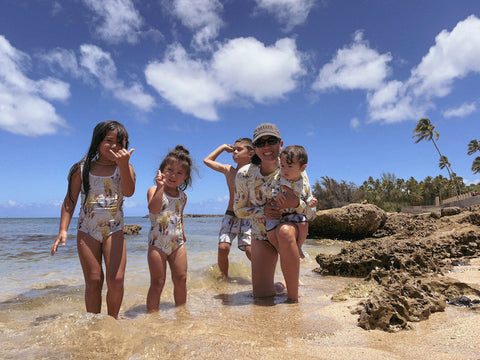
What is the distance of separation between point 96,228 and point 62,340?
100 centimetres

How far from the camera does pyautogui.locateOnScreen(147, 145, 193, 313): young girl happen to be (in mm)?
3053

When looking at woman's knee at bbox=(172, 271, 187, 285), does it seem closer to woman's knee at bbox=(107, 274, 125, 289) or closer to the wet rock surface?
woman's knee at bbox=(107, 274, 125, 289)

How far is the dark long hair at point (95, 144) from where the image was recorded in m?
2.84

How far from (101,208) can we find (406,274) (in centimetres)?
318

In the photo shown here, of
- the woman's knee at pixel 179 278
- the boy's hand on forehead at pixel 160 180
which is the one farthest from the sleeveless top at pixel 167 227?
the boy's hand on forehead at pixel 160 180

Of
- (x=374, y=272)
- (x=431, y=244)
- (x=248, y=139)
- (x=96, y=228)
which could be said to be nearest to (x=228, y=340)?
(x=96, y=228)

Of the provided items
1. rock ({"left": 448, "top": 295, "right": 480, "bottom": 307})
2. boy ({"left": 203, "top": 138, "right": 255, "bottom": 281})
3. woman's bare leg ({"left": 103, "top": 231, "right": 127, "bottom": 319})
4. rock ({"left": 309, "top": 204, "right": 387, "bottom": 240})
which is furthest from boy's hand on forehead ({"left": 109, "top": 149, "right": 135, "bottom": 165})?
rock ({"left": 309, "top": 204, "right": 387, "bottom": 240})

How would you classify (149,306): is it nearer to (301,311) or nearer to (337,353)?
(301,311)

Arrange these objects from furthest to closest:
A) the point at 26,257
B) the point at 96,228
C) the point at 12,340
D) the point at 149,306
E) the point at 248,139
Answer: the point at 26,257 → the point at 248,139 → the point at 149,306 → the point at 96,228 → the point at 12,340

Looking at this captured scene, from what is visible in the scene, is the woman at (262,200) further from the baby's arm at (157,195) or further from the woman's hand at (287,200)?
the baby's arm at (157,195)

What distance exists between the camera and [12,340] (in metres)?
2.13

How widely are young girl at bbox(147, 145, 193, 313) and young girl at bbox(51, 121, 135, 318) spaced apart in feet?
0.96

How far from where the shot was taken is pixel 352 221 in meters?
12.5

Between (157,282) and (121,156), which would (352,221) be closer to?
(157,282)
